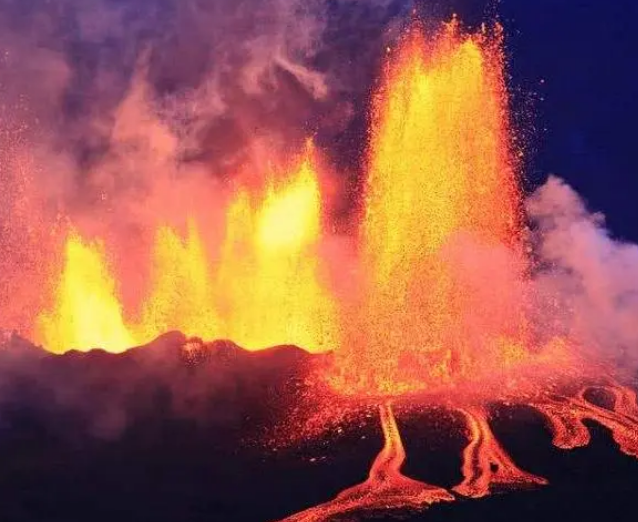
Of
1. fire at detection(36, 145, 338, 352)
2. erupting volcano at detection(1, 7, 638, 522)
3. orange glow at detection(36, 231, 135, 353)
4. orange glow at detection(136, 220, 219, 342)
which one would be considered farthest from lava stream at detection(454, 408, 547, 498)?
orange glow at detection(36, 231, 135, 353)

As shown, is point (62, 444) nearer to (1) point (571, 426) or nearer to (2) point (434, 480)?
A: (2) point (434, 480)

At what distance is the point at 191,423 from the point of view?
20812 millimetres

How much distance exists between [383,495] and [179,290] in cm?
1900

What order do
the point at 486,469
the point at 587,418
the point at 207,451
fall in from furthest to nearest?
1. the point at 587,418
2. the point at 207,451
3. the point at 486,469

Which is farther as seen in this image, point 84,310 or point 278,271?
point 278,271

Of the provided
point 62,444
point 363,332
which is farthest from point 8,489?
point 363,332

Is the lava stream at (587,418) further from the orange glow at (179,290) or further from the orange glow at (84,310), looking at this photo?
the orange glow at (84,310)

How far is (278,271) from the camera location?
34375 mm

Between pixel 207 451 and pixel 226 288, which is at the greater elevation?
pixel 226 288

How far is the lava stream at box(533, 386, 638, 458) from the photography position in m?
19.1

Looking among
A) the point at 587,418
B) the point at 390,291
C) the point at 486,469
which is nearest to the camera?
the point at 486,469

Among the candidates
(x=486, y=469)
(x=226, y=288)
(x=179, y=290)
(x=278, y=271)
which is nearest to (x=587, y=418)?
(x=486, y=469)

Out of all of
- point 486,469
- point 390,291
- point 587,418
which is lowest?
point 486,469

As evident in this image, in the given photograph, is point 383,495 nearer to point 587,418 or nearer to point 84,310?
point 587,418
